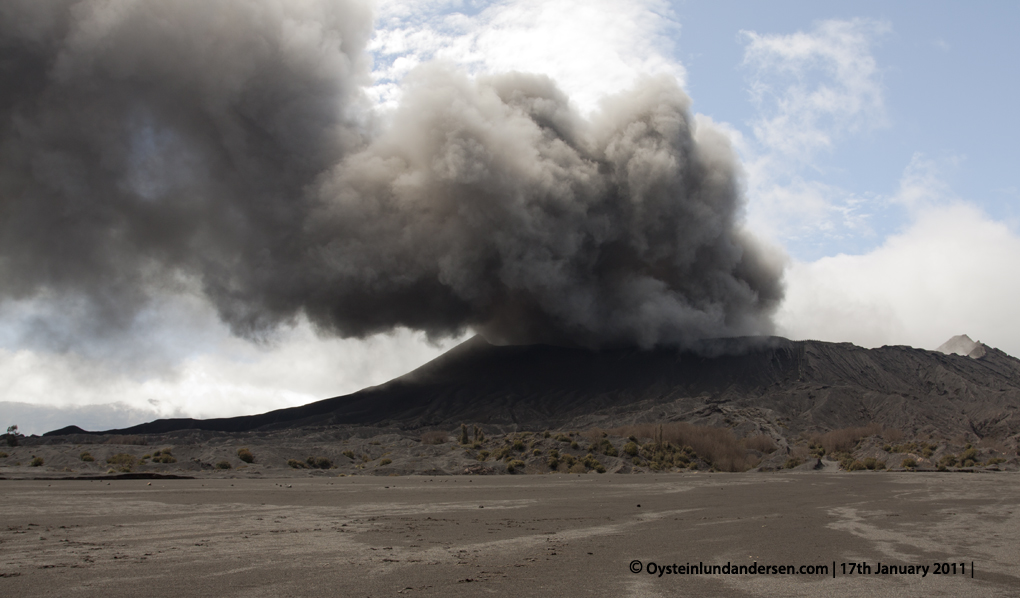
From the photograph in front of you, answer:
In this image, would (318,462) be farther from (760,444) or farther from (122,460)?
(760,444)

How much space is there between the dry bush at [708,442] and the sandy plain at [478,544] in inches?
1149

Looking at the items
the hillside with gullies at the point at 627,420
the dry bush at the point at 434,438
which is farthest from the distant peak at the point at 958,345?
the dry bush at the point at 434,438

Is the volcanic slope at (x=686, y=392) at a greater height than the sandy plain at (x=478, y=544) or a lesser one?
greater

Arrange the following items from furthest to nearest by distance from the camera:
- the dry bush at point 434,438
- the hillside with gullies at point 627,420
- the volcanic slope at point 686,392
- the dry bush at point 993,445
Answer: the volcanic slope at point 686,392 → the dry bush at point 993,445 → the dry bush at point 434,438 → the hillside with gullies at point 627,420

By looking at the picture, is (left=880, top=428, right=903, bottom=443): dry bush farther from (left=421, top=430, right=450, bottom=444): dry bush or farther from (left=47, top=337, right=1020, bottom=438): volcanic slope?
(left=421, top=430, right=450, bottom=444): dry bush

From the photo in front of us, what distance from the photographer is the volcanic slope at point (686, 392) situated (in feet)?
267

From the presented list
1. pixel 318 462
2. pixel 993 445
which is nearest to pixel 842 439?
pixel 993 445

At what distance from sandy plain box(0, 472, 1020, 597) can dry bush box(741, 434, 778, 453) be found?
3605 cm

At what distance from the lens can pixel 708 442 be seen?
51969 millimetres

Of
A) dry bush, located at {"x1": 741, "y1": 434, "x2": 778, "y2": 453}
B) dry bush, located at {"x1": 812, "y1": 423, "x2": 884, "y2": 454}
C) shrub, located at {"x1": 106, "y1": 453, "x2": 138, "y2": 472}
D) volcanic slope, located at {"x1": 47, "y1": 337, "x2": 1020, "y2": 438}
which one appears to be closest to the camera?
shrub, located at {"x1": 106, "y1": 453, "x2": 138, "y2": 472}

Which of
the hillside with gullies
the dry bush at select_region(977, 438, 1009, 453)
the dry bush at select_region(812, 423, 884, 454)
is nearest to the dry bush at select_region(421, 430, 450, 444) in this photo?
the hillside with gullies

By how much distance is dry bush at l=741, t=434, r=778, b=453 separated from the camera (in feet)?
180

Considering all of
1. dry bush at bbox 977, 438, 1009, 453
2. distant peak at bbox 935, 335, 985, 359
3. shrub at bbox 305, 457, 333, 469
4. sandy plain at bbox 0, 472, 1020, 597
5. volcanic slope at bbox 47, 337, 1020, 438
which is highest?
distant peak at bbox 935, 335, 985, 359

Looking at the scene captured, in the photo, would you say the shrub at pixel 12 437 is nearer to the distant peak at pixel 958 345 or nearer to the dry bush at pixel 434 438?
the dry bush at pixel 434 438
